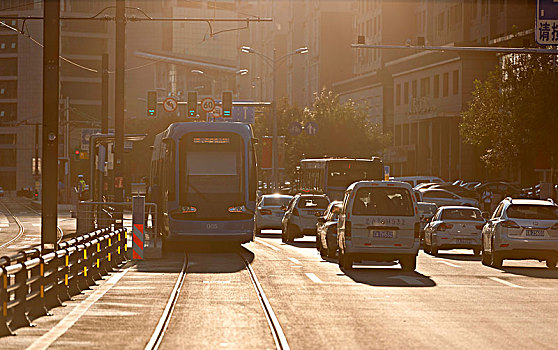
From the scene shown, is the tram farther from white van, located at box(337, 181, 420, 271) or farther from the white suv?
the white suv

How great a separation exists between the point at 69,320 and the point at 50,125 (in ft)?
22.4

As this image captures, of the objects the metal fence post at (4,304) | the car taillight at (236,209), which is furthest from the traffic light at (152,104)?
the metal fence post at (4,304)

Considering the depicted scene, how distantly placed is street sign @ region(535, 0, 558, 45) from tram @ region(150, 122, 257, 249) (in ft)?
33.5

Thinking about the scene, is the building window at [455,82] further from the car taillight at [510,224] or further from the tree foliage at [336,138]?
the car taillight at [510,224]

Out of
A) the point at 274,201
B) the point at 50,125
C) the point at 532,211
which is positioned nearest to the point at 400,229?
the point at 532,211

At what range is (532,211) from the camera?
26766 millimetres

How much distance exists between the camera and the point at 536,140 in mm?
54344

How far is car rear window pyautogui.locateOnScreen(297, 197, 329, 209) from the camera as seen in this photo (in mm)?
37688

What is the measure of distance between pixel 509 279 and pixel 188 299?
8093 millimetres

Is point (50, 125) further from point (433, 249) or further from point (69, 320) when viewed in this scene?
point (433, 249)

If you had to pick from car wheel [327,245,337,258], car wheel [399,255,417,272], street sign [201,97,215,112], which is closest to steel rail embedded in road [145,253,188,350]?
car wheel [399,255,417,272]

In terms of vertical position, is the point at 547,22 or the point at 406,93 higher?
the point at 406,93

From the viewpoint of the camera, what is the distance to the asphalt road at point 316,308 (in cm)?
1301

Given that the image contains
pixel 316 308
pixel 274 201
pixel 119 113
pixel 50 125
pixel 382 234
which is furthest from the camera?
pixel 274 201
